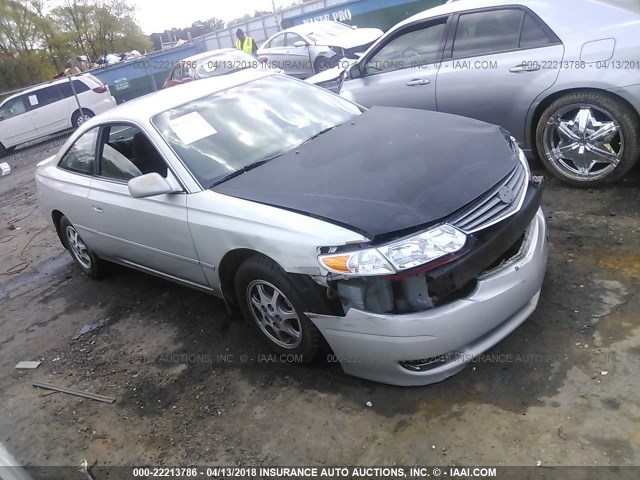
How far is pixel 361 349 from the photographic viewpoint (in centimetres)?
260

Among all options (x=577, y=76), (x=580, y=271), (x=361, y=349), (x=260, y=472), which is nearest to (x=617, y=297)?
(x=580, y=271)

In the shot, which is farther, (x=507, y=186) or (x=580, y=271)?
(x=580, y=271)

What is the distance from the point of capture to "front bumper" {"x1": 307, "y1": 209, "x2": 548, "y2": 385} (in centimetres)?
245

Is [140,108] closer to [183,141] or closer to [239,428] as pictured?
[183,141]

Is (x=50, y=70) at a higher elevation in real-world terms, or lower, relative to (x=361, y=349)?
higher

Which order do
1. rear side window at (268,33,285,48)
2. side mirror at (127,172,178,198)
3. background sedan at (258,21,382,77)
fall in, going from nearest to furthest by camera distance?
1. side mirror at (127,172,178,198)
2. background sedan at (258,21,382,77)
3. rear side window at (268,33,285,48)

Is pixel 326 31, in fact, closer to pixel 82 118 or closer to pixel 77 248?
pixel 82 118

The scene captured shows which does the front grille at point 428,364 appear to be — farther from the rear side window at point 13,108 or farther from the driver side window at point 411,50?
the rear side window at point 13,108

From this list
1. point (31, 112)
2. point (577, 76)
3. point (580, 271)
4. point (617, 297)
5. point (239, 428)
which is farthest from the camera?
point (31, 112)

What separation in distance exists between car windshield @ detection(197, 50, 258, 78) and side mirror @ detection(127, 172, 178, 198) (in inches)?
364

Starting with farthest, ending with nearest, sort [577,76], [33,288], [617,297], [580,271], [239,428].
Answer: [33,288] → [577,76] → [580,271] → [617,297] → [239,428]

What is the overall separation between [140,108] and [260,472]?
8.70 feet

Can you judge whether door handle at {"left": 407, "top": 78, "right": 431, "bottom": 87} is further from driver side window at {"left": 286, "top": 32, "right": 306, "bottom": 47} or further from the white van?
the white van

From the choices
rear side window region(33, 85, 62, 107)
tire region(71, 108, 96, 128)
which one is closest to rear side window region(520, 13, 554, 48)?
tire region(71, 108, 96, 128)
